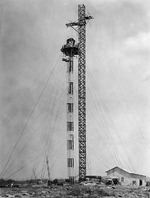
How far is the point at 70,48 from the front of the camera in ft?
182

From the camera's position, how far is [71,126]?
5288cm

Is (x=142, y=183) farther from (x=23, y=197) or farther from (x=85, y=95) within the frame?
(x=23, y=197)

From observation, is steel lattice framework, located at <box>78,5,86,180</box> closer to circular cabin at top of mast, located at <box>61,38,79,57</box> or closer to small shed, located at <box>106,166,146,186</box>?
circular cabin at top of mast, located at <box>61,38,79,57</box>

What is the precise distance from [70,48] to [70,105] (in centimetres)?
959

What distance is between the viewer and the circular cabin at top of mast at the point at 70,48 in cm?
5531

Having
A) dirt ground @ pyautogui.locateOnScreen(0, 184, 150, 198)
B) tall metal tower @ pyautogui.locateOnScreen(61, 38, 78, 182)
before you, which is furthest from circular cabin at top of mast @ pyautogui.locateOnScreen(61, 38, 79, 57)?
dirt ground @ pyautogui.locateOnScreen(0, 184, 150, 198)

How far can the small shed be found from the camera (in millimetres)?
62500

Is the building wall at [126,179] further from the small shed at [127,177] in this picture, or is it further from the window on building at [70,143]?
the window on building at [70,143]

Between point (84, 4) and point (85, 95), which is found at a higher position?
point (84, 4)

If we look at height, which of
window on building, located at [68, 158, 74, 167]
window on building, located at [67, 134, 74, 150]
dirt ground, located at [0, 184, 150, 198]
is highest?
window on building, located at [67, 134, 74, 150]

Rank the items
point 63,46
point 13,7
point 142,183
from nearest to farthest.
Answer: point 13,7 → point 63,46 → point 142,183

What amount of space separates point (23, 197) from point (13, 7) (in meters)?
21.0

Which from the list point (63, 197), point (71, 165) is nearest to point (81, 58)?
point (71, 165)

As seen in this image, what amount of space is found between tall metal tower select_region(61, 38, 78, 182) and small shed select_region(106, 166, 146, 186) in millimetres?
14555
